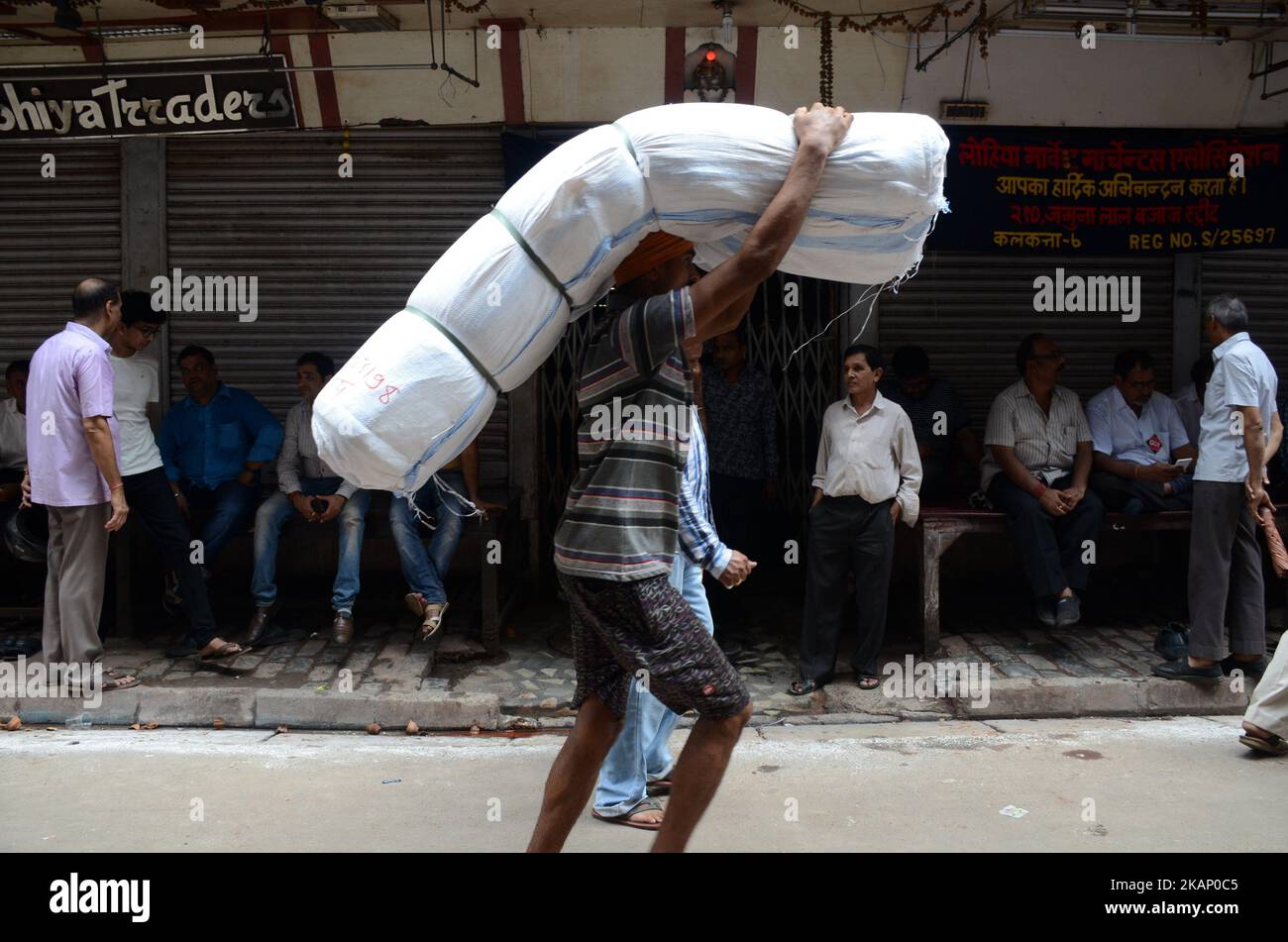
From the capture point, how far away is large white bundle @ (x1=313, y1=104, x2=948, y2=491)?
2938mm

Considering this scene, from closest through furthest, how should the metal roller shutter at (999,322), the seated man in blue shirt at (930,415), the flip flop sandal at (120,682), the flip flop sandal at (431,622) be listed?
the flip flop sandal at (120,682) → the flip flop sandal at (431,622) → the seated man in blue shirt at (930,415) → the metal roller shutter at (999,322)

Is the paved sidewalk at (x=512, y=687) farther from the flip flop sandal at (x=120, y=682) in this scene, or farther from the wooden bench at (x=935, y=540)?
the wooden bench at (x=935, y=540)

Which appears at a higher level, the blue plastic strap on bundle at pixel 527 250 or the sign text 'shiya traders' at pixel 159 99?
the sign text 'shiya traders' at pixel 159 99

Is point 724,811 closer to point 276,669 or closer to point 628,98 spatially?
point 276,669

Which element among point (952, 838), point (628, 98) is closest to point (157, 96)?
point (628, 98)

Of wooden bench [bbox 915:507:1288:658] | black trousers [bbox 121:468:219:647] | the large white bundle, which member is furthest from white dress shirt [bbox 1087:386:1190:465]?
black trousers [bbox 121:468:219:647]

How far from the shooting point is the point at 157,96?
23.3 feet

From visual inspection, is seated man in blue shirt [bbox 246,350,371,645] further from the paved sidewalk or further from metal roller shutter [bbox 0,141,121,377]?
metal roller shutter [bbox 0,141,121,377]

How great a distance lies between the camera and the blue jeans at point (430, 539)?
6.55 m

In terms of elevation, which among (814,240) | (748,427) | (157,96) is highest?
(157,96)

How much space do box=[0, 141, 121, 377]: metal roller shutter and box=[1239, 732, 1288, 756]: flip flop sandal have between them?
22.9 ft

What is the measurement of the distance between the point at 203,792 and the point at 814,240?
3316mm

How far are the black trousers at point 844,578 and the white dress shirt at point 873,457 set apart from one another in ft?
0.26

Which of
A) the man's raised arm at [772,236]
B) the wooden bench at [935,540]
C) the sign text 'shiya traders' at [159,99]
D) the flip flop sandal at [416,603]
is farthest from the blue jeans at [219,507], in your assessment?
the man's raised arm at [772,236]
